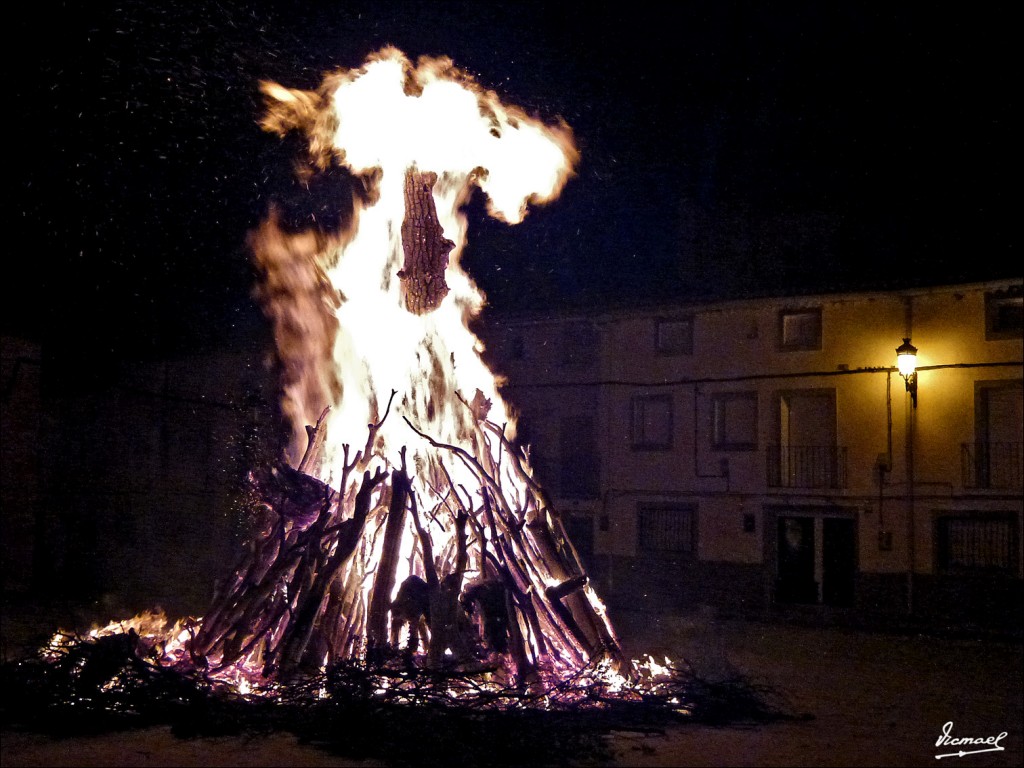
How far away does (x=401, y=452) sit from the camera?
28.0 feet

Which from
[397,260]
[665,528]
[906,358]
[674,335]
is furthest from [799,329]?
[397,260]

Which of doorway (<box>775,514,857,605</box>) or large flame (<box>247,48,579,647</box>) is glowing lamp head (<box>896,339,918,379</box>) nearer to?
doorway (<box>775,514,857,605</box>)

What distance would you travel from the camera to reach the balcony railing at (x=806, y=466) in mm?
22078

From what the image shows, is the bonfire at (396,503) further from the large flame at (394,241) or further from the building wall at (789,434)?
the building wall at (789,434)

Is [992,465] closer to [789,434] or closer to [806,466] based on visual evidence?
[806,466]

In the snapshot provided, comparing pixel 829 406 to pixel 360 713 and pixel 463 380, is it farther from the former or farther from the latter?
pixel 360 713

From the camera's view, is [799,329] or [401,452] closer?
[401,452]

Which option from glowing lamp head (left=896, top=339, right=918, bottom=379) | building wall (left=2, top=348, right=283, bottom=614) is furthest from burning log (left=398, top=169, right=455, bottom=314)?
building wall (left=2, top=348, right=283, bottom=614)

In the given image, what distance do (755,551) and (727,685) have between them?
49.8ft

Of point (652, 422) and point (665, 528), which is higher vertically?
point (652, 422)

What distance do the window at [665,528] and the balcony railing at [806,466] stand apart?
2255mm

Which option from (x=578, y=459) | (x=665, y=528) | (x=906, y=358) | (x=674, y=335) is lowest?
(x=665, y=528)

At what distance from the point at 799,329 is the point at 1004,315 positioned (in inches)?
166

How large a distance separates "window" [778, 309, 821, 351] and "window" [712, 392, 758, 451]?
143 cm
